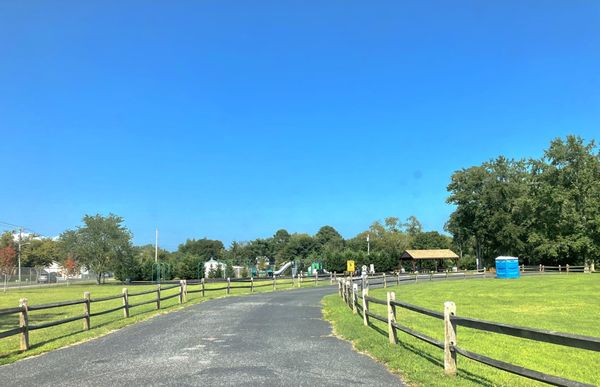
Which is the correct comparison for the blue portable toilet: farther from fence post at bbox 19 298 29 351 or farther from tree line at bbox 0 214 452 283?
fence post at bbox 19 298 29 351

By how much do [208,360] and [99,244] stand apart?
2575 inches

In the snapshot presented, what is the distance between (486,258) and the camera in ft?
303

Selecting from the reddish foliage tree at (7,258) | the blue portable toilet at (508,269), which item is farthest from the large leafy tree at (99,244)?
the blue portable toilet at (508,269)

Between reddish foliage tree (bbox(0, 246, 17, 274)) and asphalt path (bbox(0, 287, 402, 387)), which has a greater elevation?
reddish foliage tree (bbox(0, 246, 17, 274))

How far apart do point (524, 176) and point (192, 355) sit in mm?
87155

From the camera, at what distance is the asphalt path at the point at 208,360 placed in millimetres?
7594

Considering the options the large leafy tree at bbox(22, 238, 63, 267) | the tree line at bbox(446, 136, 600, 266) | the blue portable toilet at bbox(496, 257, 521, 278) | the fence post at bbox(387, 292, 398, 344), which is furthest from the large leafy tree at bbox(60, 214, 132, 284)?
the fence post at bbox(387, 292, 398, 344)

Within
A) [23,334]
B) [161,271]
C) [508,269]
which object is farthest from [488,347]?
[161,271]

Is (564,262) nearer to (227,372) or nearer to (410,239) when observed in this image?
(410,239)

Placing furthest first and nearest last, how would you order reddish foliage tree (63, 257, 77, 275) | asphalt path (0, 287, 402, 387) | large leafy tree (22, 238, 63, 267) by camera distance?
large leafy tree (22, 238, 63, 267) < reddish foliage tree (63, 257, 77, 275) < asphalt path (0, 287, 402, 387)

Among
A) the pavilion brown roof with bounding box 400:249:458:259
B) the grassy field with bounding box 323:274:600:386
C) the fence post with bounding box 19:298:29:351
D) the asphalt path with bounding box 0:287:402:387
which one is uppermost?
the fence post with bounding box 19:298:29:351

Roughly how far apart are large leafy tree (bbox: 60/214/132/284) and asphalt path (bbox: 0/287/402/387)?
5831 centimetres

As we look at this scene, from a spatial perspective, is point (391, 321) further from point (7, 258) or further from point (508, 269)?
point (7, 258)

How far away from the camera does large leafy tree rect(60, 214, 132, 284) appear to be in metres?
68.1
